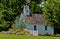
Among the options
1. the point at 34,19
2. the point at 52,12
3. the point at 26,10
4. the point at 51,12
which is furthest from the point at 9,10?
the point at 52,12

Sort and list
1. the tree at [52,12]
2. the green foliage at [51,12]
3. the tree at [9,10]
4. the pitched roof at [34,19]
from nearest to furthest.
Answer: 1. the tree at [52,12]
2. the green foliage at [51,12]
3. the tree at [9,10]
4. the pitched roof at [34,19]

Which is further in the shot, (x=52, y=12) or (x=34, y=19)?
(x=34, y=19)

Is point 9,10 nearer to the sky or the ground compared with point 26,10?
nearer to the sky

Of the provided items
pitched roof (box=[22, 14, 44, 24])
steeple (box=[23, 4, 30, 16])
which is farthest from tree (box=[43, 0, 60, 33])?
steeple (box=[23, 4, 30, 16])

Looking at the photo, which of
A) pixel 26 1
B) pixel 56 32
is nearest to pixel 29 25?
pixel 56 32

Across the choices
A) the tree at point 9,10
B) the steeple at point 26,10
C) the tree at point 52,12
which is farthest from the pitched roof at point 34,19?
the tree at point 52,12

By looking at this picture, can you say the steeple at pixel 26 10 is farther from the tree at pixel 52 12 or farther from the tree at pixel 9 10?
the tree at pixel 52 12

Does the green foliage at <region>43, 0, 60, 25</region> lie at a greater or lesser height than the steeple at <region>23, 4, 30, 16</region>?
greater

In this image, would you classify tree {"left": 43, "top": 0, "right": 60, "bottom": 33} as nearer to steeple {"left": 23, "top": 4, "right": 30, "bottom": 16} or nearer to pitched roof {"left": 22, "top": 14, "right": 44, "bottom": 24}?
pitched roof {"left": 22, "top": 14, "right": 44, "bottom": 24}

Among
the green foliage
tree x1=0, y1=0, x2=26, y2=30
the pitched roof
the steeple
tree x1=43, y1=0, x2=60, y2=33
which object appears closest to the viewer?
tree x1=43, y1=0, x2=60, y2=33

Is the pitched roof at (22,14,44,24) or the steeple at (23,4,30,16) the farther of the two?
the steeple at (23,4,30,16)

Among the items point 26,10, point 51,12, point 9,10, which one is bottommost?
point 26,10

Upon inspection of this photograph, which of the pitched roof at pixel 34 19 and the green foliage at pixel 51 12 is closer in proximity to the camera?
the green foliage at pixel 51 12

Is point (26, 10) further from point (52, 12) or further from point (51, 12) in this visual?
point (52, 12)
